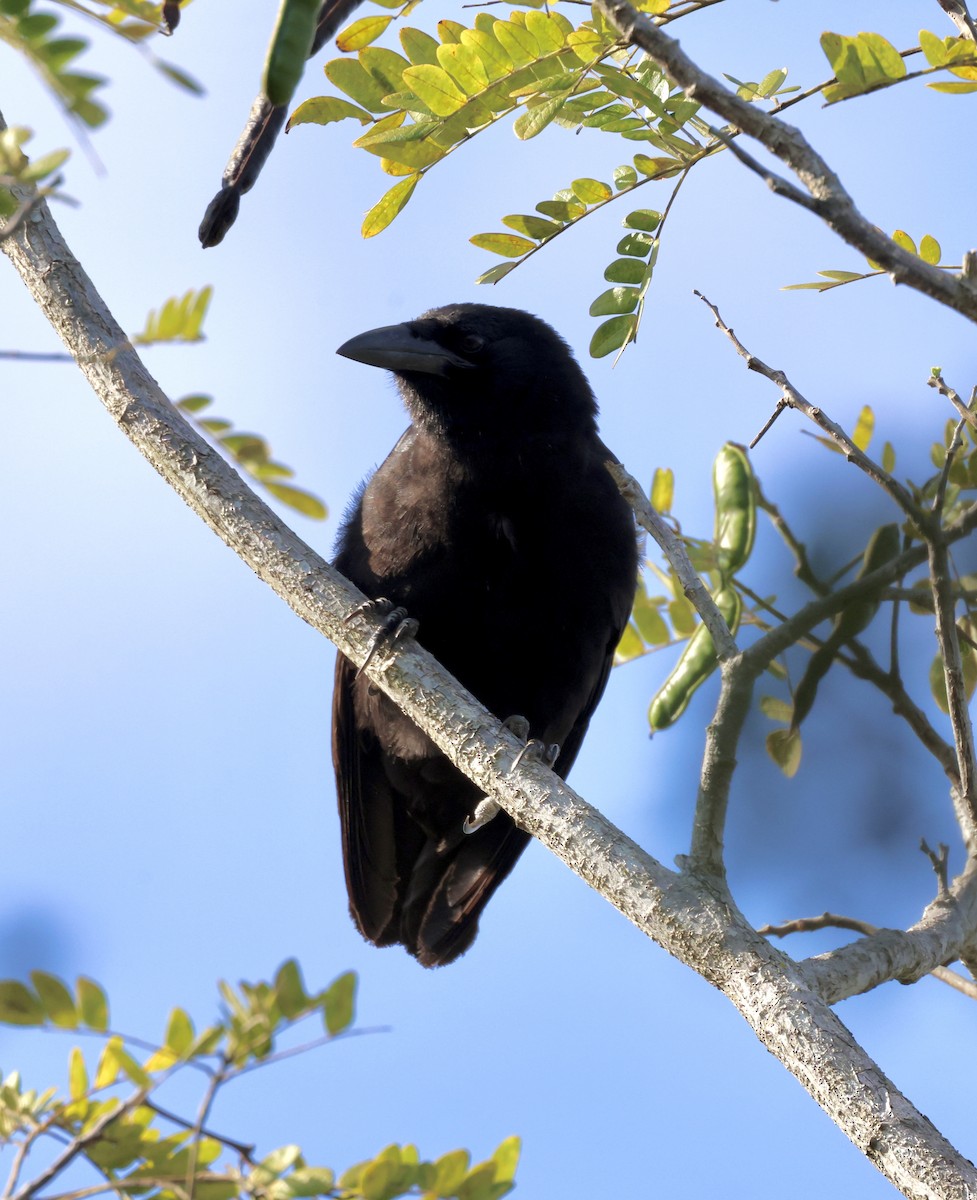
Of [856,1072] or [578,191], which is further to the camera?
[578,191]

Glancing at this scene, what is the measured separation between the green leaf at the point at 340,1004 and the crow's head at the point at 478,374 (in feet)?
9.31

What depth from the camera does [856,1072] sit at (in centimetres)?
231

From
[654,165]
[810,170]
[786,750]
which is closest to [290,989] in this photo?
[810,170]

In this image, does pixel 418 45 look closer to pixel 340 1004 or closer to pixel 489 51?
pixel 489 51

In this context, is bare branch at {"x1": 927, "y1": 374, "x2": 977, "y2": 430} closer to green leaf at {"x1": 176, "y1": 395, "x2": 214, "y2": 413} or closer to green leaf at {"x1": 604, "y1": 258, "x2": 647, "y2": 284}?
green leaf at {"x1": 604, "y1": 258, "x2": 647, "y2": 284}

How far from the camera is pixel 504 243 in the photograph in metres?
3.47

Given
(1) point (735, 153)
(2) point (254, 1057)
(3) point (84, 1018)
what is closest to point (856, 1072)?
(2) point (254, 1057)

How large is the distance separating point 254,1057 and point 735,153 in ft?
4.54

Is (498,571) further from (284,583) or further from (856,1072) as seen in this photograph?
(856,1072)

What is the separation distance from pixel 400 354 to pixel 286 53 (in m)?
2.73

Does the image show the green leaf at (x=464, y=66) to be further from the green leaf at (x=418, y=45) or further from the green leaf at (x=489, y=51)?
the green leaf at (x=418, y=45)

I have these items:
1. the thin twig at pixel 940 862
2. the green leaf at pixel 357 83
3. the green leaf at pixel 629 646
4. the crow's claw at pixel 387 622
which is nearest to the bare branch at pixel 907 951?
the thin twig at pixel 940 862

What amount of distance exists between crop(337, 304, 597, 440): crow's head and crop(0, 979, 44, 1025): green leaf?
2.85 meters

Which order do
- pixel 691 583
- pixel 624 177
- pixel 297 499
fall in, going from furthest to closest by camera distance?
pixel 624 177, pixel 691 583, pixel 297 499
